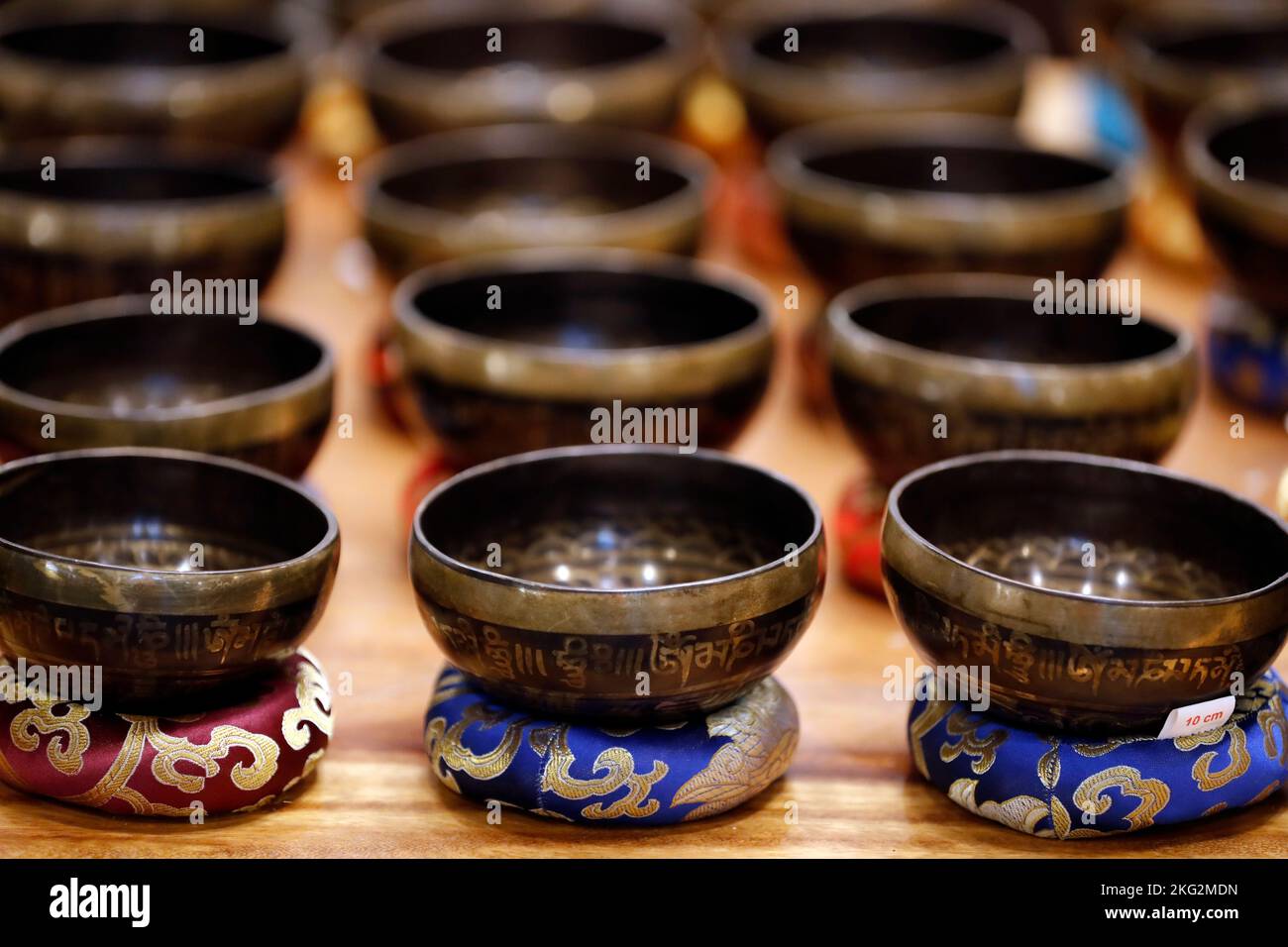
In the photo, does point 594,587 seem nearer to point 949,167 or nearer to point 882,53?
point 949,167

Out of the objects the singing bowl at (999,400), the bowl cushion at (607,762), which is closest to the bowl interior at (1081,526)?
Answer: the singing bowl at (999,400)

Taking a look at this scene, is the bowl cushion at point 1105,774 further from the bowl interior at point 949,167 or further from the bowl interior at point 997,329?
the bowl interior at point 949,167

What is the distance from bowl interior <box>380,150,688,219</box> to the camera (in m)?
2.34

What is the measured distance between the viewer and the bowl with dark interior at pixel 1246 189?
6.48ft

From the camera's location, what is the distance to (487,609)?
129cm

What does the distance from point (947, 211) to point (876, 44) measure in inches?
36.7

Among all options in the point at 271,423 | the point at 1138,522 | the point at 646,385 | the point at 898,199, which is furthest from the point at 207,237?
the point at 1138,522

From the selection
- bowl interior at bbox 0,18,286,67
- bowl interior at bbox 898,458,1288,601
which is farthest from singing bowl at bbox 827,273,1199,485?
bowl interior at bbox 0,18,286,67

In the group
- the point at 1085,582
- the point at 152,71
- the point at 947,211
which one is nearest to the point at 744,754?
the point at 1085,582

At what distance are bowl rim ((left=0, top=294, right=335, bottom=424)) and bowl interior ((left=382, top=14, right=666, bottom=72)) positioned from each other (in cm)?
95

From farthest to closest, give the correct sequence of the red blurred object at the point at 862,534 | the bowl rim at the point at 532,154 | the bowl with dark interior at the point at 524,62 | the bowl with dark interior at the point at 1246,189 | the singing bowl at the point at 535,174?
the bowl with dark interior at the point at 524,62
the singing bowl at the point at 535,174
the bowl rim at the point at 532,154
the bowl with dark interior at the point at 1246,189
the red blurred object at the point at 862,534

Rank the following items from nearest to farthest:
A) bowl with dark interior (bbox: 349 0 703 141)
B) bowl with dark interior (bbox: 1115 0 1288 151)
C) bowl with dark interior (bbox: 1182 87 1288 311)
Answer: bowl with dark interior (bbox: 1182 87 1288 311), bowl with dark interior (bbox: 349 0 703 141), bowl with dark interior (bbox: 1115 0 1288 151)

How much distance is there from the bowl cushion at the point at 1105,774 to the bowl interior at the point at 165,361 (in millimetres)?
737

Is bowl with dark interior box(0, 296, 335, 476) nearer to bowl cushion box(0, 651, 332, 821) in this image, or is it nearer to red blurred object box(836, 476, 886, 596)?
bowl cushion box(0, 651, 332, 821)
